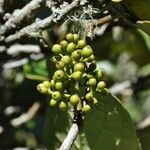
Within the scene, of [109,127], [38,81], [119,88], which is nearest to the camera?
[109,127]

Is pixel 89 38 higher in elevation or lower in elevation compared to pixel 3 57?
higher

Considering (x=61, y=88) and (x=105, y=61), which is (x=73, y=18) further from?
(x=105, y=61)

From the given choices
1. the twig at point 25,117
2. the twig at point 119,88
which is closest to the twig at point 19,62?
the twig at point 25,117

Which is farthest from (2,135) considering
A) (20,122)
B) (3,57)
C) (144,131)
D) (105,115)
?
(105,115)

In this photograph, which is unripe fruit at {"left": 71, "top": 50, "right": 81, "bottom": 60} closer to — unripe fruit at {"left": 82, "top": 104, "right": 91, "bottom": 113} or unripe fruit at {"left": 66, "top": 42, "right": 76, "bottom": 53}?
unripe fruit at {"left": 66, "top": 42, "right": 76, "bottom": 53}

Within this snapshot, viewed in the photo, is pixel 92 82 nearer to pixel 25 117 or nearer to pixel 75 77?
pixel 75 77

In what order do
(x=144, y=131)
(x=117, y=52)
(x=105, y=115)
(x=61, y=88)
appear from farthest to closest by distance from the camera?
(x=117, y=52) → (x=144, y=131) → (x=105, y=115) → (x=61, y=88)

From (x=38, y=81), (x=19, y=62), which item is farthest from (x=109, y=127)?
(x=38, y=81)

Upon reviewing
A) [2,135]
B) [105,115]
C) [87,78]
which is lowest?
[2,135]
